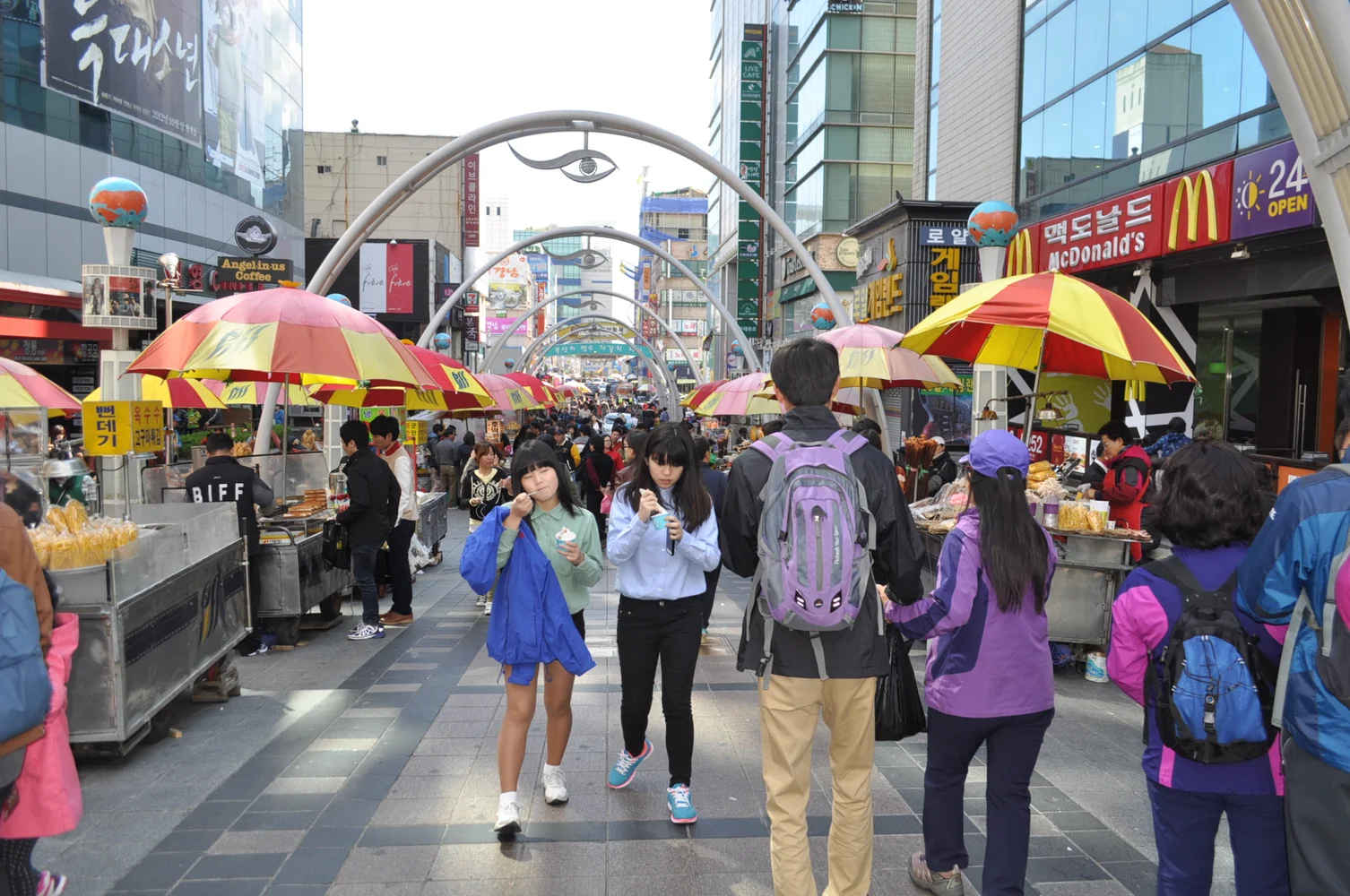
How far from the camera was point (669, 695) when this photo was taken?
15.5 ft

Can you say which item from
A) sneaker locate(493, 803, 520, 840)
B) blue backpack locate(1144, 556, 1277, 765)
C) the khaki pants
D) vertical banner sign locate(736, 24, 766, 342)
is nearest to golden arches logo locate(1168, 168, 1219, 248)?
blue backpack locate(1144, 556, 1277, 765)

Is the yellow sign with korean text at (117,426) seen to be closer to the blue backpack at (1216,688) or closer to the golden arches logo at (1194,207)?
the blue backpack at (1216,688)

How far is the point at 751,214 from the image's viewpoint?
40375mm

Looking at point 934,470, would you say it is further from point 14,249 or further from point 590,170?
point 14,249

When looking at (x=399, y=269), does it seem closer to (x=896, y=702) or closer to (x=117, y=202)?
(x=117, y=202)

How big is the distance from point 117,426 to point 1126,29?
46.7ft

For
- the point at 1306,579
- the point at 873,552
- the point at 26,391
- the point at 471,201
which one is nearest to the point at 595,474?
the point at 26,391

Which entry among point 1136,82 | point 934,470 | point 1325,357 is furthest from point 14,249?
point 1325,357

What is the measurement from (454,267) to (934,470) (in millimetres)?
43186

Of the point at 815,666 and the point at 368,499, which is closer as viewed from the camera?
the point at 815,666

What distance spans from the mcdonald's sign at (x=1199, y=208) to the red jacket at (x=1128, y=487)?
13.2ft

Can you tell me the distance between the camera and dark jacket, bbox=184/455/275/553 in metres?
8.05

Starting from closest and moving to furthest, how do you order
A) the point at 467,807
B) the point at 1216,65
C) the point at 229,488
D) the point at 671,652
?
1. the point at 671,652
2. the point at 467,807
3. the point at 229,488
4. the point at 1216,65

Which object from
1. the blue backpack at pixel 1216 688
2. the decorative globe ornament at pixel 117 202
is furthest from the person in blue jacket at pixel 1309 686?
the decorative globe ornament at pixel 117 202
